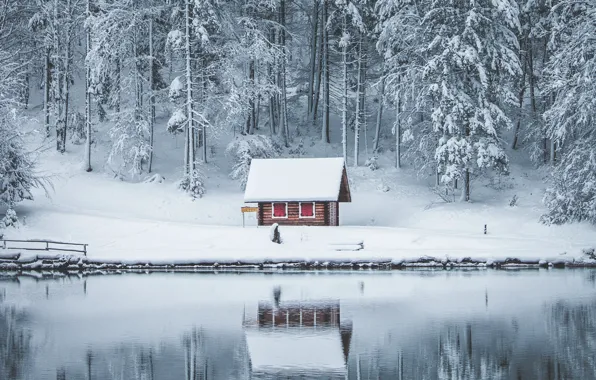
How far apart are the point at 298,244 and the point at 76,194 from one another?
61.4 feet

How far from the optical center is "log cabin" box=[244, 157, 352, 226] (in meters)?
50.8

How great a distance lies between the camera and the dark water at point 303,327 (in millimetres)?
18922

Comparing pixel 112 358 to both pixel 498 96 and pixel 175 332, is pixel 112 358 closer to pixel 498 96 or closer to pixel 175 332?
pixel 175 332

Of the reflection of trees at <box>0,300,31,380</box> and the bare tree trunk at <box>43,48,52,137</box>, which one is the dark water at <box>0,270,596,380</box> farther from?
the bare tree trunk at <box>43,48,52,137</box>

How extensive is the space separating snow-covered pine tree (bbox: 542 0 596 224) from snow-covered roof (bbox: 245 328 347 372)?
25760 millimetres

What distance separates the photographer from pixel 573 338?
864 inches

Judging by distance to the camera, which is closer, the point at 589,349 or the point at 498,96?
the point at 589,349

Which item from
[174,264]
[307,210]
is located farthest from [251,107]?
[174,264]

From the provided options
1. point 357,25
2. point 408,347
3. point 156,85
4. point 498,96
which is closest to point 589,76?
point 498,96

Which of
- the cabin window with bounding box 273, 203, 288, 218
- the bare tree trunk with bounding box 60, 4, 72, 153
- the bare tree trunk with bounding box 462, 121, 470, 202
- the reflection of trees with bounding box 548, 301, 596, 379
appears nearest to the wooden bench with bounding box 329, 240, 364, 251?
Answer: the cabin window with bounding box 273, 203, 288, 218

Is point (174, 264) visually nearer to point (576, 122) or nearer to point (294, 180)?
point (294, 180)

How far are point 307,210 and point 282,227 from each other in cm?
334

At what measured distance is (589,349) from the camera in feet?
67.2

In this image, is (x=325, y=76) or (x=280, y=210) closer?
(x=280, y=210)
